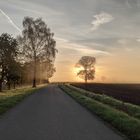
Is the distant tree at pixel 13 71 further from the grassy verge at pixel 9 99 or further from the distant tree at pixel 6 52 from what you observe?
the grassy verge at pixel 9 99

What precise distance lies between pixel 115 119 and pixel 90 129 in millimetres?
3126

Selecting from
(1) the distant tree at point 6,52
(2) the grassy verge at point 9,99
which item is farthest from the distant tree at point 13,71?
(2) the grassy verge at point 9,99

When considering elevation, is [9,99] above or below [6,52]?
below

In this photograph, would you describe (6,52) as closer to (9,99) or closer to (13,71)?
(13,71)

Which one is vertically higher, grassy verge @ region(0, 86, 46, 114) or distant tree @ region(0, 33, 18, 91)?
distant tree @ region(0, 33, 18, 91)

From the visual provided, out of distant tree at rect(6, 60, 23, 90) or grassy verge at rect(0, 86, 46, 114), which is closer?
grassy verge at rect(0, 86, 46, 114)

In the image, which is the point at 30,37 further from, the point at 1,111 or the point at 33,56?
the point at 1,111

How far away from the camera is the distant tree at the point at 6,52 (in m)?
53.1

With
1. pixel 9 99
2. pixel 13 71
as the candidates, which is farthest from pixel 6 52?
pixel 9 99

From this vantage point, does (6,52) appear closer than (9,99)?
No

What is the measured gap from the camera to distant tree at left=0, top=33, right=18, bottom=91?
174 feet

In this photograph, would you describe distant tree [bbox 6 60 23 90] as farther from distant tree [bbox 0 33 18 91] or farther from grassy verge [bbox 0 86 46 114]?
grassy verge [bbox 0 86 46 114]

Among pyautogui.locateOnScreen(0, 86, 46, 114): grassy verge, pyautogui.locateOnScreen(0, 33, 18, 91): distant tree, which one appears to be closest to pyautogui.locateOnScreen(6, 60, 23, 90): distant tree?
pyautogui.locateOnScreen(0, 33, 18, 91): distant tree

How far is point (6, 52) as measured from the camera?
53938 mm
